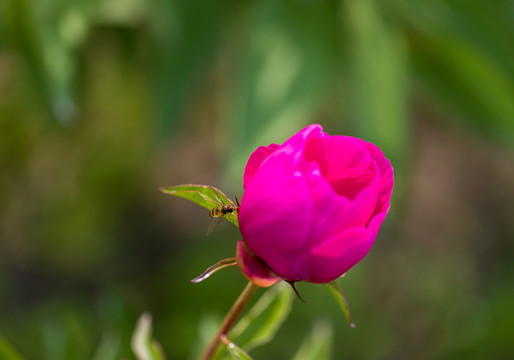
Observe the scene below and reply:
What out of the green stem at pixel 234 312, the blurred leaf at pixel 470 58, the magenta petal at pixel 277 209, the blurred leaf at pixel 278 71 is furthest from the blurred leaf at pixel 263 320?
the blurred leaf at pixel 470 58

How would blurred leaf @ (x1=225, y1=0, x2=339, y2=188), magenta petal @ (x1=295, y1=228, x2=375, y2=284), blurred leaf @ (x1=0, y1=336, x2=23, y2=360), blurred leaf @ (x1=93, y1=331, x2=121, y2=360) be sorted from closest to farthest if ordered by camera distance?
magenta petal @ (x1=295, y1=228, x2=375, y2=284), blurred leaf @ (x1=0, y1=336, x2=23, y2=360), blurred leaf @ (x1=93, y1=331, x2=121, y2=360), blurred leaf @ (x1=225, y1=0, x2=339, y2=188)

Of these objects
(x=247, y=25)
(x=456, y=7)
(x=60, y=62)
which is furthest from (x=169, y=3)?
(x=456, y=7)

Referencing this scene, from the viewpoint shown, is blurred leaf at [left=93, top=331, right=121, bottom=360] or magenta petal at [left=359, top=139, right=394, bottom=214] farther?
blurred leaf at [left=93, top=331, right=121, bottom=360]

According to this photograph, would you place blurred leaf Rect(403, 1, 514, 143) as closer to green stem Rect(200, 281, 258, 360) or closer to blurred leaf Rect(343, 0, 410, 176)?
blurred leaf Rect(343, 0, 410, 176)

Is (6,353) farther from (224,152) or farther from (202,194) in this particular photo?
(224,152)

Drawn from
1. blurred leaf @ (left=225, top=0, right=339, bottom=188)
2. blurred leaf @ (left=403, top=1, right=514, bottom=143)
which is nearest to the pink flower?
blurred leaf @ (left=225, top=0, right=339, bottom=188)

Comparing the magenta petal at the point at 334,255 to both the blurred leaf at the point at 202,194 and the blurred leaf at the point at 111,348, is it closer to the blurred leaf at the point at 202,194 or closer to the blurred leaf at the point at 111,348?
the blurred leaf at the point at 202,194
